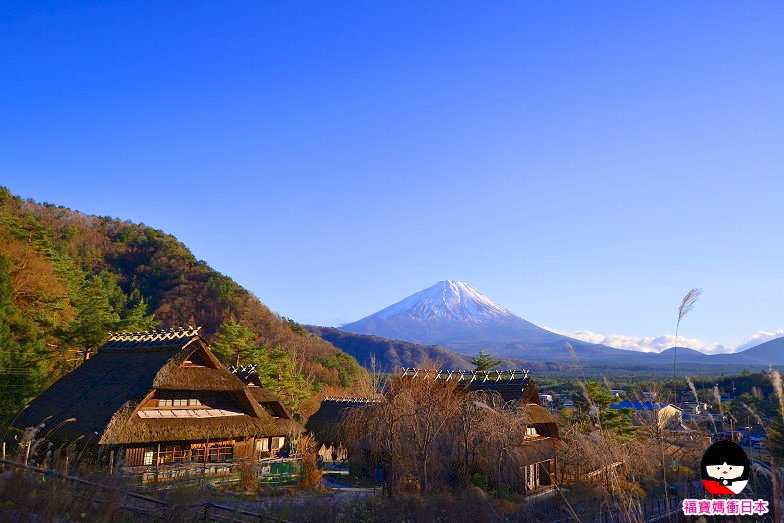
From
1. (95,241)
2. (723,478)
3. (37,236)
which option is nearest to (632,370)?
(95,241)

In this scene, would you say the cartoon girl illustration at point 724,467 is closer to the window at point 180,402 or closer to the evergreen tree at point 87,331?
the window at point 180,402

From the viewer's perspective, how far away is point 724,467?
416cm

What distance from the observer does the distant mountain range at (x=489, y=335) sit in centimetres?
15112

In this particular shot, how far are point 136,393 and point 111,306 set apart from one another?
23.7m

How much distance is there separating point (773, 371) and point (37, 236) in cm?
3668

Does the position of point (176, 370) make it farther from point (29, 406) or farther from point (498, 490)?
point (498, 490)

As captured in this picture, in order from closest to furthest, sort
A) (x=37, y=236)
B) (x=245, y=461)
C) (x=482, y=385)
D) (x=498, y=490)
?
(x=245, y=461)
(x=498, y=490)
(x=482, y=385)
(x=37, y=236)

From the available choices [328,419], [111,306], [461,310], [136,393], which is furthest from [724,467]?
[461,310]

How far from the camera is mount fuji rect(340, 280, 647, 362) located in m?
151

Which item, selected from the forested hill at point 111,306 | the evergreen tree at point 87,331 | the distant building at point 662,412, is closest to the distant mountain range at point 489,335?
the forested hill at point 111,306

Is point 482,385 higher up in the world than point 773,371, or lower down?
lower down

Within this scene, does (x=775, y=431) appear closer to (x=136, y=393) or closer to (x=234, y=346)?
(x=136, y=393)

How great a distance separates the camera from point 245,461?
15758 mm

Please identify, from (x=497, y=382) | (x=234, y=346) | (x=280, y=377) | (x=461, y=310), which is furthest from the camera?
(x=461, y=310)
